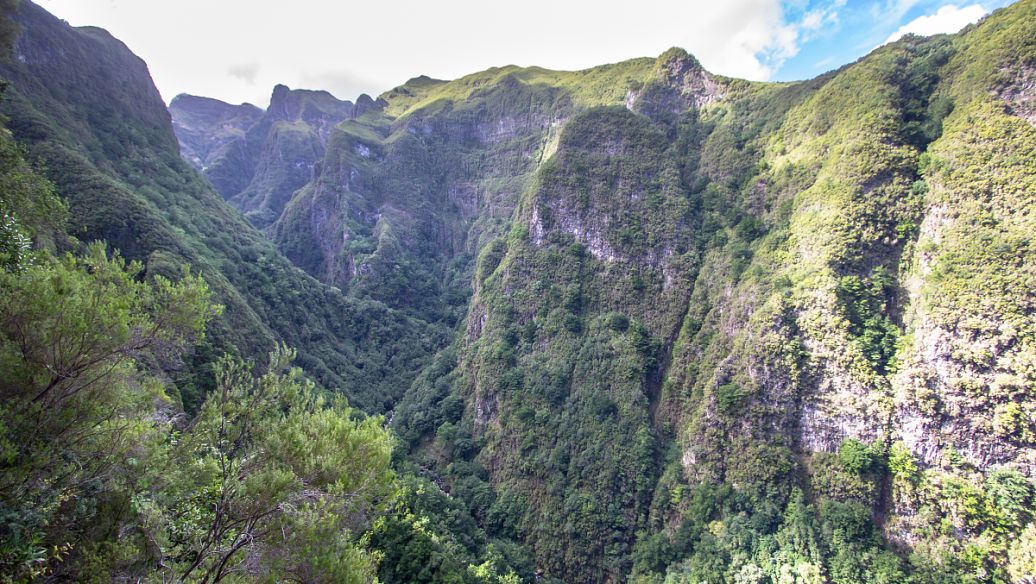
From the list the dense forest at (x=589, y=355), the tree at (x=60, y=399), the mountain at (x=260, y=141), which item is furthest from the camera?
the mountain at (x=260, y=141)

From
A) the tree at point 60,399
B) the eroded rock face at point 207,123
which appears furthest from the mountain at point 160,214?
the eroded rock face at point 207,123

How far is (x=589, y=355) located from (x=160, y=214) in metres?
61.2

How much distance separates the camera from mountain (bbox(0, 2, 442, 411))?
43.8 meters

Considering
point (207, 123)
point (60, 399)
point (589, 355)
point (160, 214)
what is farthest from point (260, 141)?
point (60, 399)

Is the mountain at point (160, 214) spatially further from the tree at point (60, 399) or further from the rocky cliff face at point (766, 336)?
the tree at point (60, 399)

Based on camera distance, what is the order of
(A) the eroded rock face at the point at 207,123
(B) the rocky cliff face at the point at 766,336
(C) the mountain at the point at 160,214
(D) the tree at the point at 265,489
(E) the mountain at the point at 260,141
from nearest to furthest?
(D) the tree at the point at 265,489 < (B) the rocky cliff face at the point at 766,336 < (C) the mountain at the point at 160,214 < (E) the mountain at the point at 260,141 < (A) the eroded rock face at the point at 207,123

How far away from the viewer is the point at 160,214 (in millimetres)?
55531

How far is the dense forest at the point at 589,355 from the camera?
1000cm

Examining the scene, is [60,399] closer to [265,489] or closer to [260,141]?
[265,489]

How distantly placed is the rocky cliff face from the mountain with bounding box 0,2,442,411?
1438 cm

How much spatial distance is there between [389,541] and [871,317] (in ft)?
153

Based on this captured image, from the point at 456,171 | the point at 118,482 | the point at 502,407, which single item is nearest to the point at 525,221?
the point at 502,407

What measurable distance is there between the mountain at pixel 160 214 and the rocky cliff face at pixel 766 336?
1438cm

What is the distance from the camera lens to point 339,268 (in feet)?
329
